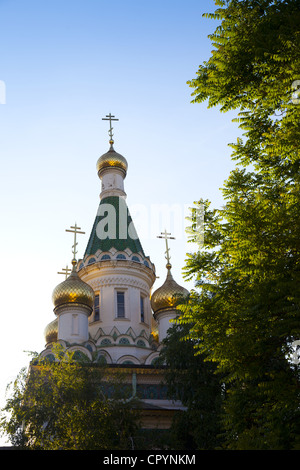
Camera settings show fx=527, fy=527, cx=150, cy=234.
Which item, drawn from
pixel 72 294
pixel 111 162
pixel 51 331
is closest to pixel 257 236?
pixel 72 294

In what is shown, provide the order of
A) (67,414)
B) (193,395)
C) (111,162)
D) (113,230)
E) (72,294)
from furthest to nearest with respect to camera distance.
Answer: (111,162), (113,230), (72,294), (193,395), (67,414)

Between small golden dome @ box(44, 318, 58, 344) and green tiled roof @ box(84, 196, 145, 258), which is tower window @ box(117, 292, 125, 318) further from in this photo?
small golden dome @ box(44, 318, 58, 344)

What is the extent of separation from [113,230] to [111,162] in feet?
15.3

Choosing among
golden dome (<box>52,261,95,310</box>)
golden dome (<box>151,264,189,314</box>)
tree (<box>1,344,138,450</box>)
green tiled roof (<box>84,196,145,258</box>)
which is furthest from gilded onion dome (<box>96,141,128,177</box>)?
tree (<box>1,344,138,450</box>)

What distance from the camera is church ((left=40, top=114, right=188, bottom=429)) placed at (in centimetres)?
2219

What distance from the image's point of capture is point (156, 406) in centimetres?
2047

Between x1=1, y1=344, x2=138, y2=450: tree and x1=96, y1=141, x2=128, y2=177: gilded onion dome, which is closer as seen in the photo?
x1=1, y1=344, x2=138, y2=450: tree

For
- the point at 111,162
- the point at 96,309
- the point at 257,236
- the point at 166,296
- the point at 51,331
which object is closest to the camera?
the point at 257,236

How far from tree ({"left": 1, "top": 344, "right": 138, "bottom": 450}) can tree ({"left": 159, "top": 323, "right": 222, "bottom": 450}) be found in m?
2.10

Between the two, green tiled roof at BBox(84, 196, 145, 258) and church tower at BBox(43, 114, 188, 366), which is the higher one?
green tiled roof at BBox(84, 196, 145, 258)

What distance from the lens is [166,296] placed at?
2553 cm

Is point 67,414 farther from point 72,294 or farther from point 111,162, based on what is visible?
point 111,162

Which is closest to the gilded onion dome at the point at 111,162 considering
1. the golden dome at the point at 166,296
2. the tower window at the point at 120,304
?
the tower window at the point at 120,304

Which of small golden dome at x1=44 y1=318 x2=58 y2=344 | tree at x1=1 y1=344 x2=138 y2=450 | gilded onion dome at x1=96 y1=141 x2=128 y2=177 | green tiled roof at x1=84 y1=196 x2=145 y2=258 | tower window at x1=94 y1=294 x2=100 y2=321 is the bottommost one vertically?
tree at x1=1 y1=344 x2=138 y2=450
